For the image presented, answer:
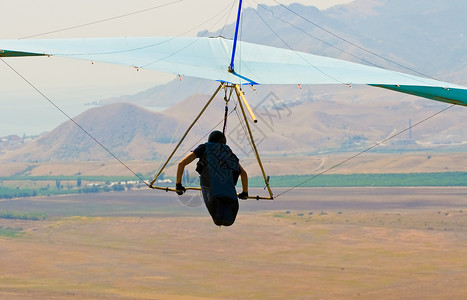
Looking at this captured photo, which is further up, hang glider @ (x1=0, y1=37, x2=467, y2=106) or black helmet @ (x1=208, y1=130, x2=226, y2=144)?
hang glider @ (x1=0, y1=37, x2=467, y2=106)

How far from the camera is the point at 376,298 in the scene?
16412 centimetres

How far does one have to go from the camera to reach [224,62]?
1030 inches

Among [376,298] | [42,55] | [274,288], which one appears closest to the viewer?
[42,55]

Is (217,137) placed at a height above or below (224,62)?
below

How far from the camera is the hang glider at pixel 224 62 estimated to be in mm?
24234

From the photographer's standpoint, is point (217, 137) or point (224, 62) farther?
point (224, 62)

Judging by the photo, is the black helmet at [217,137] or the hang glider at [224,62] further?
the hang glider at [224,62]

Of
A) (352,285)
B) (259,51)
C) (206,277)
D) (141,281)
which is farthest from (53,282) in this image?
(259,51)

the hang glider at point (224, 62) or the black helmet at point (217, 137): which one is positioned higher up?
the hang glider at point (224, 62)

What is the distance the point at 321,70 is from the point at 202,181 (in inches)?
280

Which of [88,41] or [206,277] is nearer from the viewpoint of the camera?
[88,41]

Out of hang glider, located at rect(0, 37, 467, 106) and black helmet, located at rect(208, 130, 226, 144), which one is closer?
black helmet, located at rect(208, 130, 226, 144)

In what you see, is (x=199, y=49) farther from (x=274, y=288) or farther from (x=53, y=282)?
(x=53, y=282)

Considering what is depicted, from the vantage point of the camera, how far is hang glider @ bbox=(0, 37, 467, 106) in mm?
24234
